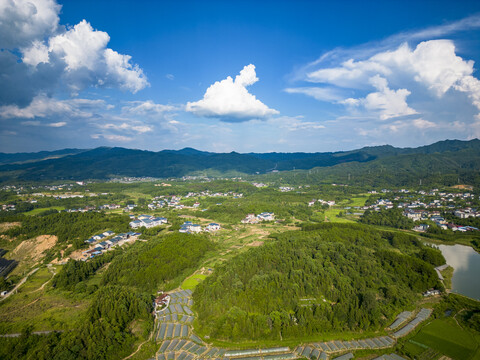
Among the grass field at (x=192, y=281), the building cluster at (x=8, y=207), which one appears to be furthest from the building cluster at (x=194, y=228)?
the building cluster at (x=8, y=207)

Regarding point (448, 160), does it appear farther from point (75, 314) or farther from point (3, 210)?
point (3, 210)

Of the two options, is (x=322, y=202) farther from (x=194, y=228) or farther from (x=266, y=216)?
(x=194, y=228)

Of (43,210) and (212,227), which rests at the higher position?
(43,210)

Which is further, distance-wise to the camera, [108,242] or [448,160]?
[448,160]

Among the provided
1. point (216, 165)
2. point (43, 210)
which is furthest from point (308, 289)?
point (216, 165)

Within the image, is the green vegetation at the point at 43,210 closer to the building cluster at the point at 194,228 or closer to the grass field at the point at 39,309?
the building cluster at the point at 194,228

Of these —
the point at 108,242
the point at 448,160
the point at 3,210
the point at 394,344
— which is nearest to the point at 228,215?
the point at 108,242

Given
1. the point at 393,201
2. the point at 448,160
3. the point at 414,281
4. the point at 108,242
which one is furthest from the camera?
the point at 448,160
